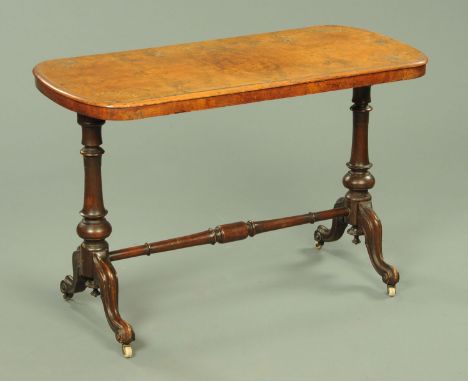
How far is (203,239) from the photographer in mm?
5656

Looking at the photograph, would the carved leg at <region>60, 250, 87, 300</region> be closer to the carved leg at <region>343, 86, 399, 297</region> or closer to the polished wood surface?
the polished wood surface

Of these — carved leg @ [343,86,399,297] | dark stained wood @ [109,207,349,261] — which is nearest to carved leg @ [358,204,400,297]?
carved leg @ [343,86,399,297]

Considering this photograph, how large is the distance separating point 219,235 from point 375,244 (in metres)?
0.69

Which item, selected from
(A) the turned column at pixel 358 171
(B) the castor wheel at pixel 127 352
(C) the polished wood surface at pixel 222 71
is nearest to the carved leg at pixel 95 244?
(B) the castor wheel at pixel 127 352

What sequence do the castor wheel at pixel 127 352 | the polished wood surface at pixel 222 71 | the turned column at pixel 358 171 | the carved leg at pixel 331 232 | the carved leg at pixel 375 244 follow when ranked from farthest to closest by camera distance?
the carved leg at pixel 331 232, the turned column at pixel 358 171, the carved leg at pixel 375 244, the castor wheel at pixel 127 352, the polished wood surface at pixel 222 71

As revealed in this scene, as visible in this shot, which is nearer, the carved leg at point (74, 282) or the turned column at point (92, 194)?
the turned column at point (92, 194)

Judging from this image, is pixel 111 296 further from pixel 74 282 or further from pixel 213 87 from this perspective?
pixel 213 87

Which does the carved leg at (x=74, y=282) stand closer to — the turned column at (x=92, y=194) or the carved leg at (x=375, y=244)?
the turned column at (x=92, y=194)

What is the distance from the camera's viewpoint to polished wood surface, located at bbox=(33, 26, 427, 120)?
5035mm

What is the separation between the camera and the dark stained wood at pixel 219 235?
18.2 feet

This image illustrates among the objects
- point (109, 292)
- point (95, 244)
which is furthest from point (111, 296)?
point (95, 244)

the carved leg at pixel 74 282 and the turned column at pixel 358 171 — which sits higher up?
the turned column at pixel 358 171

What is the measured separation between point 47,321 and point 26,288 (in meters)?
0.32

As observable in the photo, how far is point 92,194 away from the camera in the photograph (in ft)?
17.7
